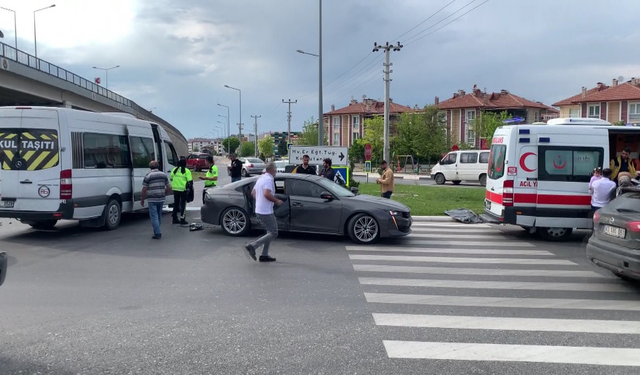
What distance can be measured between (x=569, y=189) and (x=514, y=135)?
1647mm

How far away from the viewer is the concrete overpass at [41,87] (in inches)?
1111

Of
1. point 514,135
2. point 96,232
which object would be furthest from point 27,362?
point 514,135

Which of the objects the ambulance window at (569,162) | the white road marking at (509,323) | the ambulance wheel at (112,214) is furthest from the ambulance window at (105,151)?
the ambulance window at (569,162)

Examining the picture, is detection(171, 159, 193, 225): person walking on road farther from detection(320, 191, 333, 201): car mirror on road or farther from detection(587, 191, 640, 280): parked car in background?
detection(587, 191, 640, 280): parked car in background

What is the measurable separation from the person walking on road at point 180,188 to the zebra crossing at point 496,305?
5.15m

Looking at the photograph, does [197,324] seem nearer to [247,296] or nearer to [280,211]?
[247,296]

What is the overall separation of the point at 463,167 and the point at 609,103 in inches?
1650

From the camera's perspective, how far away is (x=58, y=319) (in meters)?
5.90

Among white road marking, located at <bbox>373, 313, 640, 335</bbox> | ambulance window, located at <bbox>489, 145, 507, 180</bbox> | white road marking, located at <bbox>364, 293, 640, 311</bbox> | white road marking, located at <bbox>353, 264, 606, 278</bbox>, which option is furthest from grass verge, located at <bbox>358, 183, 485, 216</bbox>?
white road marking, located at <bbox>373, 313, 640, 335</bbox>

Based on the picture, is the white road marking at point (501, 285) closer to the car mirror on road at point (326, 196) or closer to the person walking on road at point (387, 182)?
the car mirror on road at point (326, 196)

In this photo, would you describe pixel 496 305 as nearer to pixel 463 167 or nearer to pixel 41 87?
pixel 463 167

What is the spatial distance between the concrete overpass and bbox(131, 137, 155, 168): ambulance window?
16.7 meters

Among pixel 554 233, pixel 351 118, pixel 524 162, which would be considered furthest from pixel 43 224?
pixel 351 118

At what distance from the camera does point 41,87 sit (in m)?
32.5
